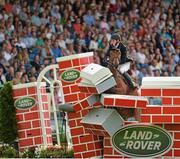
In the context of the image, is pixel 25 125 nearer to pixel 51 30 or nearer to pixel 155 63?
pixel 51 30

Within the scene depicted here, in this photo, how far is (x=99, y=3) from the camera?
89.2ft

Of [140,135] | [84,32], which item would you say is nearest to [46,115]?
[140,135]

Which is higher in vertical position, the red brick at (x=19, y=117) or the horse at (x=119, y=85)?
the horse at (x=119, y=85)

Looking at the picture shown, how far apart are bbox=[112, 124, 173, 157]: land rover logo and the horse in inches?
15.1

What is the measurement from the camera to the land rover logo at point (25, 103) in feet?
47.7

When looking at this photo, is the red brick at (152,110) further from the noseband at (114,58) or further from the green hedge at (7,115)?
the green hedge at (7,115)

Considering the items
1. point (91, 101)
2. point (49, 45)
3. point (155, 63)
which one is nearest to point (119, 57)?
point (91, 101)

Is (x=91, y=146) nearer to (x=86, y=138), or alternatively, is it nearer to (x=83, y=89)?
(x=86, y=138)

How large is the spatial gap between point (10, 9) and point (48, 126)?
9494 millimetres

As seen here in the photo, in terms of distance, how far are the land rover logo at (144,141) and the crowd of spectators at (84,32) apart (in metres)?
8.32

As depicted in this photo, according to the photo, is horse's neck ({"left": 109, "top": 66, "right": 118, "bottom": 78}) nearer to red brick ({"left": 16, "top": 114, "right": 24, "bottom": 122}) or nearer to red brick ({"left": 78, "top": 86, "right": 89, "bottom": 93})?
red brick ({"left": 78, "top": 86, "right": 89, "bottom": 93})

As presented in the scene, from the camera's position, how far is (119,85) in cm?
1284

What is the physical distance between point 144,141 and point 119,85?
125cm

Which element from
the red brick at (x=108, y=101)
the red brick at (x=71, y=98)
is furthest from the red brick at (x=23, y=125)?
the red brick at (x=108, y=101)
